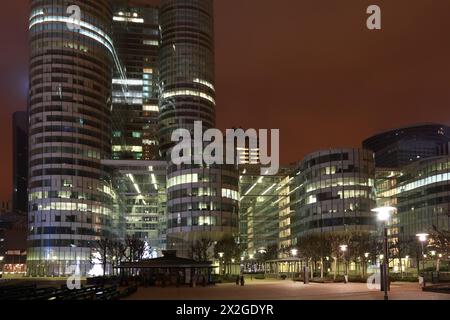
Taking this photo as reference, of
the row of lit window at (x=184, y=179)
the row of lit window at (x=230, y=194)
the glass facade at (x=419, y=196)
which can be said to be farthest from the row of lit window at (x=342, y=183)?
the row of lit window at (x=184, y=179)

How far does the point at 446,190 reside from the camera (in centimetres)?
15925

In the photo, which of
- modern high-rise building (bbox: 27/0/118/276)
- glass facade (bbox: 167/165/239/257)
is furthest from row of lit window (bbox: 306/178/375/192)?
modern high-rise building (bbox: 27/0/118/276)

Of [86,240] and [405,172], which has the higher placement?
[405,172]

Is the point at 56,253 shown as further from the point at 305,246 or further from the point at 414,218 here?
the point at 414,218

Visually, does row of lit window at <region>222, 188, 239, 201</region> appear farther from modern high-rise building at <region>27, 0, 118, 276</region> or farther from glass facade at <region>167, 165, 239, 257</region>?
modern high-rise building at <region>27, 0, 118, 276</region>

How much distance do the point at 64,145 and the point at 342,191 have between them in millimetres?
85040

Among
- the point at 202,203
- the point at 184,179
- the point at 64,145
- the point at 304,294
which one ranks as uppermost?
the point at 64,145

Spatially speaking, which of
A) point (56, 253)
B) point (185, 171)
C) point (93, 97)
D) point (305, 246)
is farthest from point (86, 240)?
point (305, 246)

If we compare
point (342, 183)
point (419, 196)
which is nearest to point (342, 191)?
point (342, 183)

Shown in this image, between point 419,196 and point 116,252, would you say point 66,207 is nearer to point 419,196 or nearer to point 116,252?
point 116,252

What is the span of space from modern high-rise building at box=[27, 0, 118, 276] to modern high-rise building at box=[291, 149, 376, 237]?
67367 mm

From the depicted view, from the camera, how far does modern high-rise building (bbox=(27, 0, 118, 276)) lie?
178750 millimetres

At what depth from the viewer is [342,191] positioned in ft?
490
